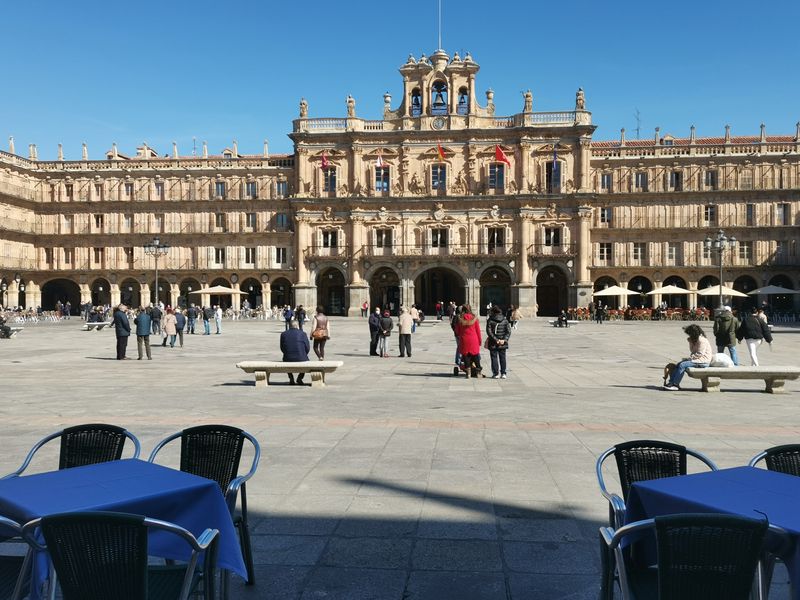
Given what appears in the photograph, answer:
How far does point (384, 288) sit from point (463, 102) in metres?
15.9

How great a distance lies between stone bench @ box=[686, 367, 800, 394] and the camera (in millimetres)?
13219

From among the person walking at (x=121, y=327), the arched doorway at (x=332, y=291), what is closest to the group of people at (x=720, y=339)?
the person walking at (x=121, y=327)

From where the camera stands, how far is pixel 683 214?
2117 inches

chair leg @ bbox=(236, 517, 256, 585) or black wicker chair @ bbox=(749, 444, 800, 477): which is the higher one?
black wicker chair @ bbox=(749, 444, 800, 477)

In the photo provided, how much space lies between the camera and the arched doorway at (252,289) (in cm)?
5775

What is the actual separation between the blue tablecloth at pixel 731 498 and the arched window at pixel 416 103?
5308 cm

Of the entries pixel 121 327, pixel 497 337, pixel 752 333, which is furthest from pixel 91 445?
pixel 121 327

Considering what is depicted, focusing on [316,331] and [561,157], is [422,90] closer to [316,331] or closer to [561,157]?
[561,157]

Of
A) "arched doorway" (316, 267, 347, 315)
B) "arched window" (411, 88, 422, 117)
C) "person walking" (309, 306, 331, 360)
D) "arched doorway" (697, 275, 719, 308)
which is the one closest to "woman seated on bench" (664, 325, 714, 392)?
"person walking" (309, 306, 331, 360)

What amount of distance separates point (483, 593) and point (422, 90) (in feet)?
175

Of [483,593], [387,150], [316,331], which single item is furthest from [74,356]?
[387,150]

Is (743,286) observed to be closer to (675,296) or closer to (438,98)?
(675,296)

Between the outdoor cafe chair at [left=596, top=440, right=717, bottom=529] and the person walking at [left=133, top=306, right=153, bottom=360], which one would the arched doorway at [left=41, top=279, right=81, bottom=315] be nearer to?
the person walking at [left=133, top=306, right=153, bottom=360]

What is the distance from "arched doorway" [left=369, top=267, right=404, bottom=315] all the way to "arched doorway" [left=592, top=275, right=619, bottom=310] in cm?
1545
